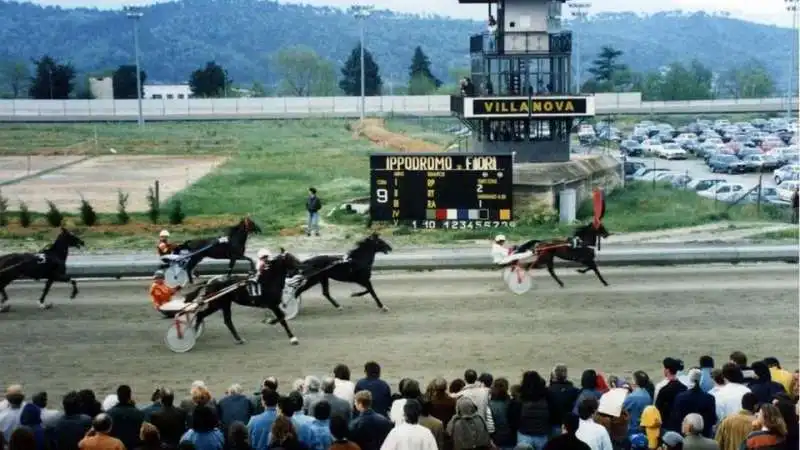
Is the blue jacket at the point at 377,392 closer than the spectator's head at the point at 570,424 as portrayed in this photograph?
No

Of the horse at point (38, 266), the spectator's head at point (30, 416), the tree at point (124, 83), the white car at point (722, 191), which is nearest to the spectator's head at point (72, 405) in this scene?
the spectator's head at point (30, 416)

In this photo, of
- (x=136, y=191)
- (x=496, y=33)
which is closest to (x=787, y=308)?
(x=496, y=33)

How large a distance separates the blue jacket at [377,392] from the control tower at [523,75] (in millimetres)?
26256

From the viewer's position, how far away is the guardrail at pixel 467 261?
22.7 meters

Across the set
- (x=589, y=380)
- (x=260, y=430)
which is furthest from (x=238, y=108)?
(x=260, y=430)

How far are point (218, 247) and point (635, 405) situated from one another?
1172 centimetres

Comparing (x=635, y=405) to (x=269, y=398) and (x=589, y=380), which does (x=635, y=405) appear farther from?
(x=269, y=398)

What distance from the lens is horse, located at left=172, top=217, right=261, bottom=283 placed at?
65.0ft

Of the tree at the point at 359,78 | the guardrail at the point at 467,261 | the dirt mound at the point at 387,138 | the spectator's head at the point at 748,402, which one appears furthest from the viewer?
the tree at the point at 359,78

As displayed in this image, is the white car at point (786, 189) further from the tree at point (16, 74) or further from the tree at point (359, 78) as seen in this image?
the tree at point (16, 74)

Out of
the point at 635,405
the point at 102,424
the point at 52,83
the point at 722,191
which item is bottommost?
the point at 722,191

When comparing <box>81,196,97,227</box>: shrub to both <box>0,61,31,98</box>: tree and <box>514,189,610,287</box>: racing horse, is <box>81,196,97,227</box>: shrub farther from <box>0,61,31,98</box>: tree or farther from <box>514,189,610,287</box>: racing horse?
<box>0,61,31,98</box>: tree

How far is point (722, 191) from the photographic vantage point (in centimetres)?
4078

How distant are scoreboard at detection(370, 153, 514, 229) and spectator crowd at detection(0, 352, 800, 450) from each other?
1703 cm
